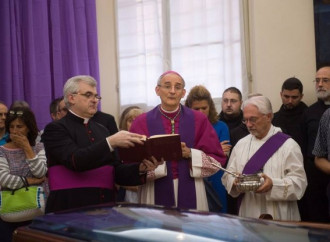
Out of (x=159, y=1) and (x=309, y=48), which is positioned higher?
(x=159, y=1)

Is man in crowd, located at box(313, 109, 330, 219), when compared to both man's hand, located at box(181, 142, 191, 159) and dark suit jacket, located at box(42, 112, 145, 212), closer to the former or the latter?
man's hand, located at box(181, 142, 191, 159)

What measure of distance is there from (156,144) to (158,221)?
163 cm

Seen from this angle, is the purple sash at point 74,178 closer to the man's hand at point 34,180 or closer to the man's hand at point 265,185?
the man's hand at point 34,180

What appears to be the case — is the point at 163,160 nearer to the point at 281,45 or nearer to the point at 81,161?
the point at 81,161

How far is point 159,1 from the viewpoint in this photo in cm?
645

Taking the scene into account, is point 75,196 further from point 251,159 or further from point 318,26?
point 318,26

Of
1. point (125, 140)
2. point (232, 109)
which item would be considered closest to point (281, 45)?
point (232, 109)

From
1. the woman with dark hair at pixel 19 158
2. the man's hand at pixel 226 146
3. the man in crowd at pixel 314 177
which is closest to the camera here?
the woman with dark hair at pixel 19 158

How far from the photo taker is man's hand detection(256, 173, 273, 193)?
3.37m

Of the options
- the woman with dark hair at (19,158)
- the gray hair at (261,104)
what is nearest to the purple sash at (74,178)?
the woman with dark hair at (19,158)

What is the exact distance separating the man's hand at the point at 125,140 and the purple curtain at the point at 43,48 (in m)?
3.15

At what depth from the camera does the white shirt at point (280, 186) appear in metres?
3.46

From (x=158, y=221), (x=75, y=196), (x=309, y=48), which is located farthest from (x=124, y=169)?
(x=309, y=48)

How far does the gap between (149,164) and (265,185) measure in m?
0.79
